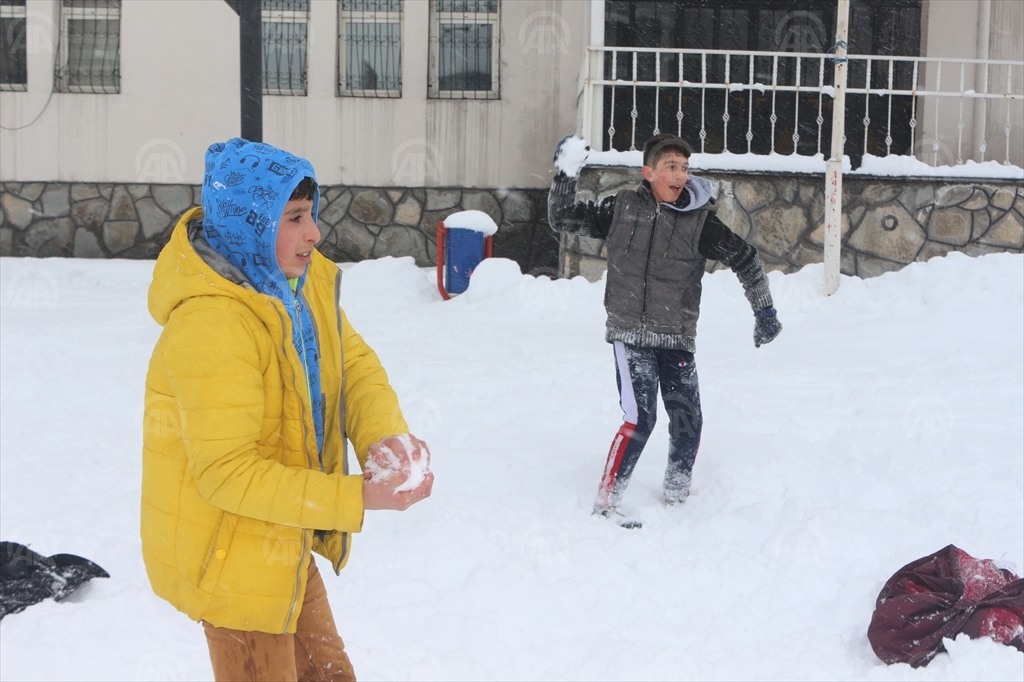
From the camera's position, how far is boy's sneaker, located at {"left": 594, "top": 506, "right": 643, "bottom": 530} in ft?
13.5

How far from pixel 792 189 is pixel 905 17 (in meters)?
3.39

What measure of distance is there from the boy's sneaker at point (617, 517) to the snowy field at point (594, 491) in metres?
0.04

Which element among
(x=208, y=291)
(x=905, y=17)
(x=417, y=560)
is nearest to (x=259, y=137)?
(x=417, y=560)

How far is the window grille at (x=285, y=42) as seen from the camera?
11.0 metres

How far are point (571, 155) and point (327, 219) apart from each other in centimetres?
766

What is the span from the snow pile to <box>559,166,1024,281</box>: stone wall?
1029 millimetres

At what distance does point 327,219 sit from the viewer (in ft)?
36.8

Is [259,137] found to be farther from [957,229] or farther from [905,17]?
[905,17]

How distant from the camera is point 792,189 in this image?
29.4 feet
